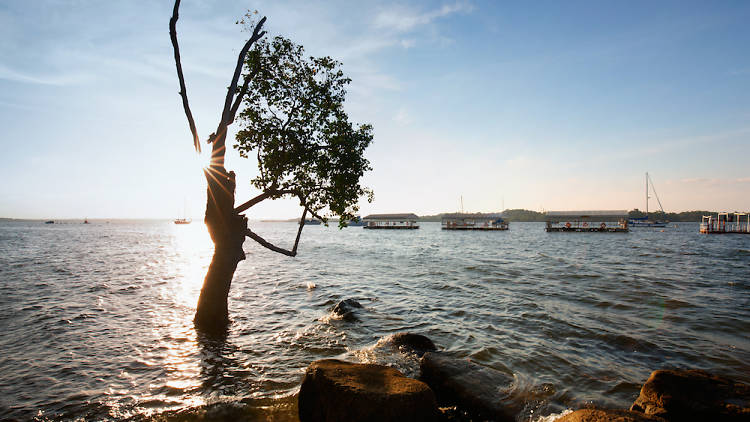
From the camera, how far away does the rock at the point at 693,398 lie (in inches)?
187

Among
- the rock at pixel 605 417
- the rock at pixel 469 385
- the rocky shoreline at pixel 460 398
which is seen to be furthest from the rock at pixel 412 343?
the rock at pixel 605 417

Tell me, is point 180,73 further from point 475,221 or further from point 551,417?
point 475,221

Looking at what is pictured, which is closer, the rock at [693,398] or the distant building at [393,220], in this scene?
the rock at [693,398]

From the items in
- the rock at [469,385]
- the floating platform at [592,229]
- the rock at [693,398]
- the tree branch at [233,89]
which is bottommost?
the floating platform at [592,229]

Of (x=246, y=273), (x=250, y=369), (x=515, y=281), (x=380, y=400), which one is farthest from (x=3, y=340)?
(x=515, y=281)

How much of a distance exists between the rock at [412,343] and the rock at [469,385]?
1760 millimetres

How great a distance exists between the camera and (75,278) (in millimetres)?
20781

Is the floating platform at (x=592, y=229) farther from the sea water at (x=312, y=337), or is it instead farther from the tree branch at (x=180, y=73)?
the tree branch at (x=180, y=73)

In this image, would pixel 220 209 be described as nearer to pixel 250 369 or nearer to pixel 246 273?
pixel 250 369

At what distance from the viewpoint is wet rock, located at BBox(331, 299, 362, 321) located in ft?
41.0

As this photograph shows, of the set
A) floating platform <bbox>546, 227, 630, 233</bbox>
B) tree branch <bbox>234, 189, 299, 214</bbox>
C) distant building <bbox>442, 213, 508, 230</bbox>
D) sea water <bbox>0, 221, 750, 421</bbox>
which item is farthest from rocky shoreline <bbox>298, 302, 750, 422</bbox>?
distant building <bbox>442, 213, 508, 230</bbox>

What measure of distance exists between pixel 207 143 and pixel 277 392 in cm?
→ 738

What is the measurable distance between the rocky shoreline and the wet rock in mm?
6296

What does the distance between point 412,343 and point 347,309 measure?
4.54m
